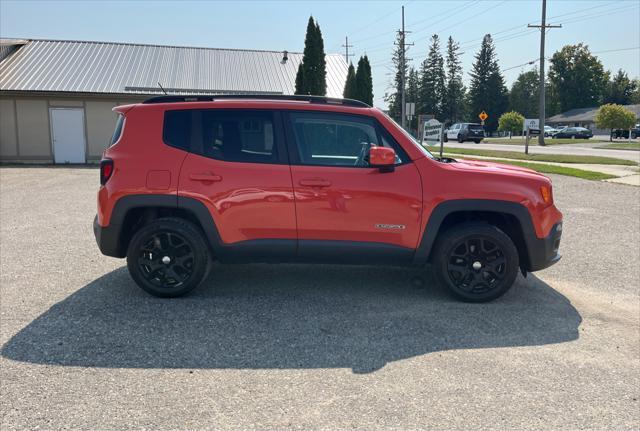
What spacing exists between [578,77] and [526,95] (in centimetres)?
1874

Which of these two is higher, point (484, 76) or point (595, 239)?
point (484, 76)

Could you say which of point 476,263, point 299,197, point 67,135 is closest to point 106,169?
point 299,197

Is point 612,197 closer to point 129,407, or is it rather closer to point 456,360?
point 456,360

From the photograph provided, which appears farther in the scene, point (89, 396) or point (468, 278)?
point (468, 278)

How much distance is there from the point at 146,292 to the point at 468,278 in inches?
122

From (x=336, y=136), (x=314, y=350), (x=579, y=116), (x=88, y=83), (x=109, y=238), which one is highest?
(x=579, y=116)

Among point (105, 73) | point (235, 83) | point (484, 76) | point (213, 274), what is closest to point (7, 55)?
point (105, 73)

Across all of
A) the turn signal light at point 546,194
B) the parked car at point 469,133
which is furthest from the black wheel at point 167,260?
the parked car at point 469,133

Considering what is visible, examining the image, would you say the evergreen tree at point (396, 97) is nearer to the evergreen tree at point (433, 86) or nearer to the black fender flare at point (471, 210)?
the evergreen tree at point (433, 86)

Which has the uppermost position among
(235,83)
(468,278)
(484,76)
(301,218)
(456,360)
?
(484,76)

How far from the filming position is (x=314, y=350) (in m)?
3.89

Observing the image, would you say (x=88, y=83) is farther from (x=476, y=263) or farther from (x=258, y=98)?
(x=476, y=263)

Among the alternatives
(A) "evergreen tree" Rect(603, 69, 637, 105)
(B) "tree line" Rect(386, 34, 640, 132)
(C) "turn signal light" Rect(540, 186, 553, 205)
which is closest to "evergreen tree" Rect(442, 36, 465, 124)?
(B) "tree line" Rect(386, 34, 640, 132)

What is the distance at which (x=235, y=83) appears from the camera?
83.0ft
